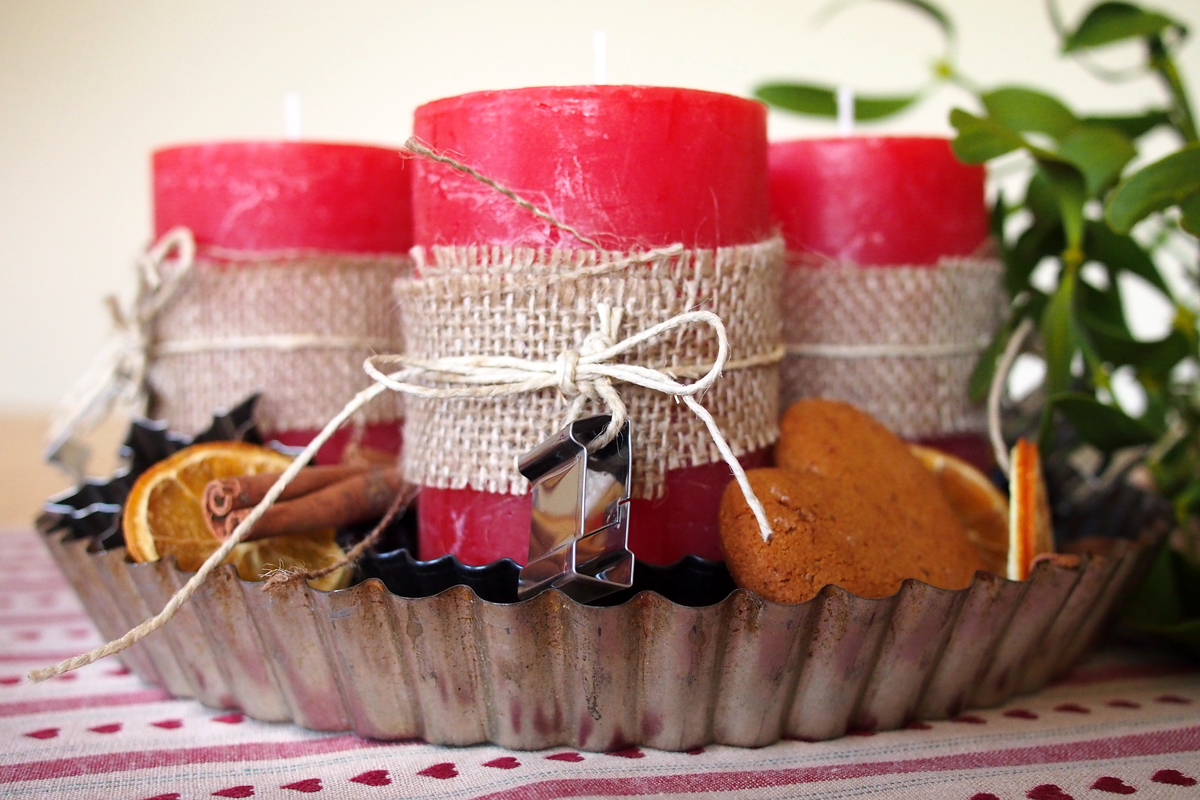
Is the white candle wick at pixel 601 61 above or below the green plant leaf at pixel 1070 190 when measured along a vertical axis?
above

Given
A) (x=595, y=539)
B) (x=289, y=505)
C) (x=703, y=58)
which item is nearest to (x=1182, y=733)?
(x=595, y=539)

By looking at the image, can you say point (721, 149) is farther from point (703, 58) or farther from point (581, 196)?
point (703, 58)

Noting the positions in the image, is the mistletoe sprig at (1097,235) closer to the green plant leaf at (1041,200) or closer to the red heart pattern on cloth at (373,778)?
the green plant leaf at (1041,200)

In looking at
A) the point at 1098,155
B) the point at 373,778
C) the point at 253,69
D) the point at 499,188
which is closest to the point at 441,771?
the point at 373,778

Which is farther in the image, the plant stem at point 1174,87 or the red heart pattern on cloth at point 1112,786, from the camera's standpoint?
the plant stem at point 1174,87

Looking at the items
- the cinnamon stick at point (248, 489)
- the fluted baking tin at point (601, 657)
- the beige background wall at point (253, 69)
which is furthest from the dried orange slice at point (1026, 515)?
the beige background wall at point (253, 69)

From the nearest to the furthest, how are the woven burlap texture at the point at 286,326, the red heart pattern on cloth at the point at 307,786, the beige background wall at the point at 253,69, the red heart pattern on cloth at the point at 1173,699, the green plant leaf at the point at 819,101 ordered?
the red heart pattern on cloth at the point at 307,786 → the red heart pattern on cloth at the point at 1173,699 → the woven burlap texture at the point at 286,326 → the green plant leaf at the point at 819,101 → the beige background wall at the point at 253,69
